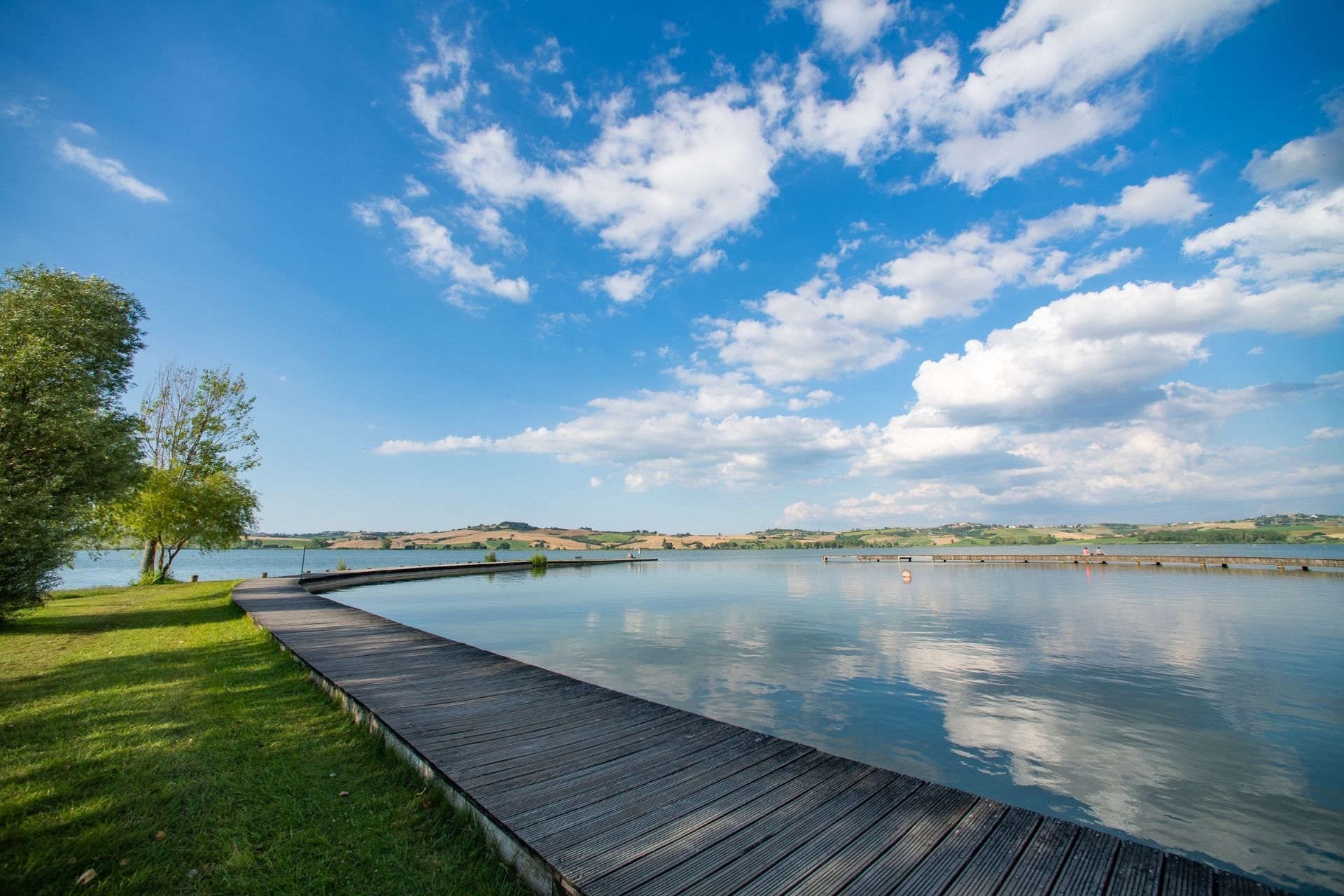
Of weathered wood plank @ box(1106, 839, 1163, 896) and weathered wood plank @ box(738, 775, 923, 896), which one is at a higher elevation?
weathered wood plank @ box(738, 775, 923, 896)

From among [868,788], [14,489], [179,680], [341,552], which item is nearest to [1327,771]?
[868,788]

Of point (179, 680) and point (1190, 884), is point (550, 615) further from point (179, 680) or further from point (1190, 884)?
point (1190, 884)

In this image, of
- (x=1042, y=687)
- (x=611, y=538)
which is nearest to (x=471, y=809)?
(x=1042, y=687)

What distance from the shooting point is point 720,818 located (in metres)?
3.96

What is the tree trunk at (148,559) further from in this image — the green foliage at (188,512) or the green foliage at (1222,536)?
the green foliage at (1222,536)

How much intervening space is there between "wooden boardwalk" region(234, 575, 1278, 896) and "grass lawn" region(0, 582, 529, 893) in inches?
15.4

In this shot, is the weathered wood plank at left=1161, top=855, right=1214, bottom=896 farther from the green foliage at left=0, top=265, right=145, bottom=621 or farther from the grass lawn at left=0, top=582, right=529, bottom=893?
the green foliage at left=0, top=265, right=145, bottom=621

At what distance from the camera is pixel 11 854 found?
362 centimetres

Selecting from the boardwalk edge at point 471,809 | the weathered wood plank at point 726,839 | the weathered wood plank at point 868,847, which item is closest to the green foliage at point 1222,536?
the weathered wood plank at point 868,847

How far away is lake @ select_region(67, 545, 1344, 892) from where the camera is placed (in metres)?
6.57

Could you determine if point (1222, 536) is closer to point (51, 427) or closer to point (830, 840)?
point (830, 840)

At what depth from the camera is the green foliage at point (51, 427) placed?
11.7 meters

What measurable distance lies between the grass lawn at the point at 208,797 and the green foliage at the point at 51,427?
473cm

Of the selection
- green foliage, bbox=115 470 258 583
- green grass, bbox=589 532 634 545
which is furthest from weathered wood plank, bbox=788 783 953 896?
Result: green grass, bbox=589 532 634 545
